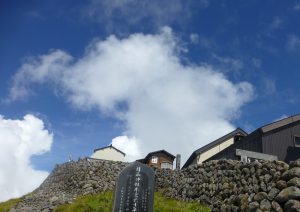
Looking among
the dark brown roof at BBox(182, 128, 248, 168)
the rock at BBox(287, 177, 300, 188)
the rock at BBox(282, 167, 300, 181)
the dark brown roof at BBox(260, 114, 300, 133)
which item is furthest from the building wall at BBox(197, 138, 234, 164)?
the rock at BBox(287, 177, 300, 188)

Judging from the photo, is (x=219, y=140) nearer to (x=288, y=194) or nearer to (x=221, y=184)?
(x=221, y=184)

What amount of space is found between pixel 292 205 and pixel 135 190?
6.05 m

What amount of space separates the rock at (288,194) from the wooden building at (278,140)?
15.3 meters

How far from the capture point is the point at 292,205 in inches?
538

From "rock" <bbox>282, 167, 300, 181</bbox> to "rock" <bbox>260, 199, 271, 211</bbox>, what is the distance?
1287 millimetres

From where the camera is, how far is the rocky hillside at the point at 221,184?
15.1 metres

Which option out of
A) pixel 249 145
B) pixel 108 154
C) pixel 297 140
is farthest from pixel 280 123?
pixel 108 154

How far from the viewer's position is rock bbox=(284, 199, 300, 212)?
13.5 metres

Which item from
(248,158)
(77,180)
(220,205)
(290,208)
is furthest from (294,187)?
(77,180)

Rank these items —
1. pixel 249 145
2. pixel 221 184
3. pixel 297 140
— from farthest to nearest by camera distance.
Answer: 1. pixel 249 145
2. pixel 297 140
3. pixel 221 184

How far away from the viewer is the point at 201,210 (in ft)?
66.1

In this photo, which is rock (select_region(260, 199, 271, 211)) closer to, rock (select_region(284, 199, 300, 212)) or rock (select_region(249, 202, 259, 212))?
rock (select_region(249, 202, 259, 212))

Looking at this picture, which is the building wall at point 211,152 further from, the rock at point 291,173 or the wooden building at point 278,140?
the rock at point 291,173

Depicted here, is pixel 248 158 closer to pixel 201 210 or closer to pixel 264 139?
pixel 201 210
